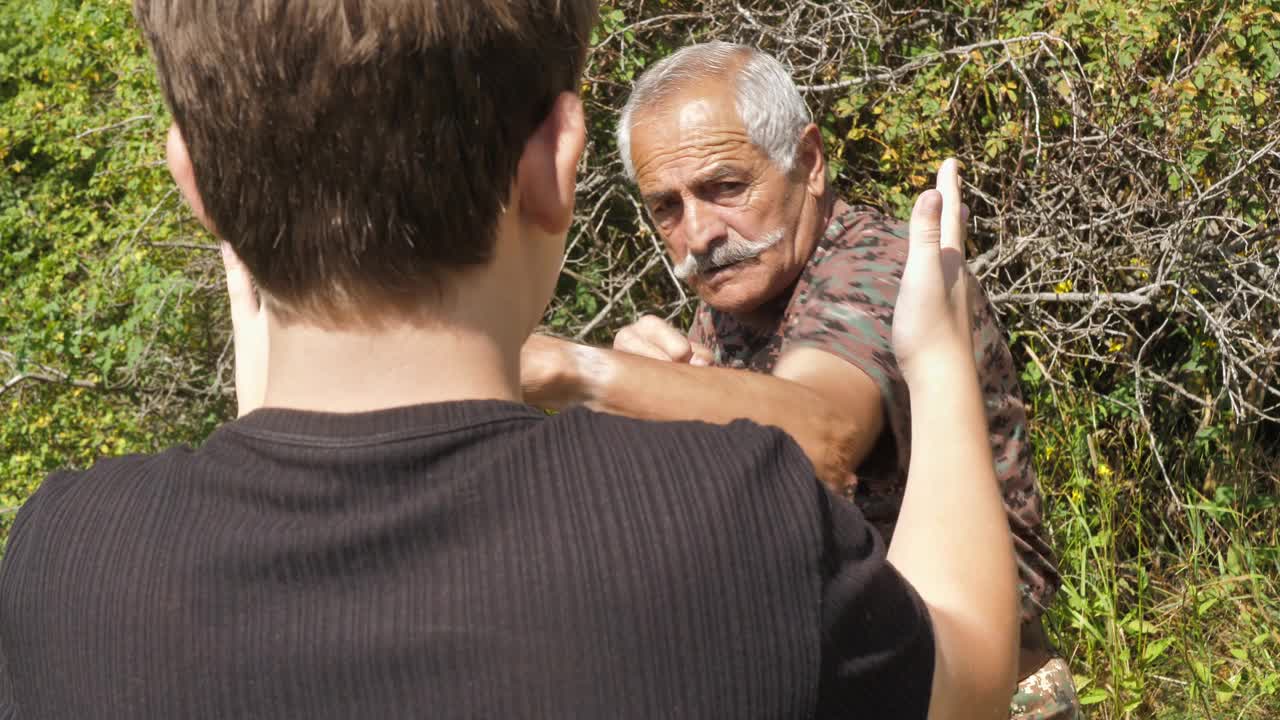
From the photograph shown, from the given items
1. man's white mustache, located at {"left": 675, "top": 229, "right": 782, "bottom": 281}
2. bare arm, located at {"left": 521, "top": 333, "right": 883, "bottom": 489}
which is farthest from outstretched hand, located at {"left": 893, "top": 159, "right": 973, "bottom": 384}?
man's white mustache, located at {"left": 675, "top": 229, "right": 782, "bottom": 281}

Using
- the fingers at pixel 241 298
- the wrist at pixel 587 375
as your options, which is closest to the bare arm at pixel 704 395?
the wrist at pixel 587 375

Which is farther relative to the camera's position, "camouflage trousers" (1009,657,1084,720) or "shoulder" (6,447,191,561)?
"camouflage trousers" (1009,657,1084,720)

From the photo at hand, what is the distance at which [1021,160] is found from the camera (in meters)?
4.54

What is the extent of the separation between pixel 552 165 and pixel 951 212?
382mm

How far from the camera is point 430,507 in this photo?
84cm

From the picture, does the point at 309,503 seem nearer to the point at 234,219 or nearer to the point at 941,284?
the point at 234,219

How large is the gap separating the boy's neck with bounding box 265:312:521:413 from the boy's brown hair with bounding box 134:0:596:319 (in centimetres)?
3

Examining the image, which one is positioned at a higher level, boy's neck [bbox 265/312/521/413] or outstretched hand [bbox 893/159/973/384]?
boy's neck [bbox 265/312/521/413]

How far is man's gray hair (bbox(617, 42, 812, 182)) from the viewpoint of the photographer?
2.71 m

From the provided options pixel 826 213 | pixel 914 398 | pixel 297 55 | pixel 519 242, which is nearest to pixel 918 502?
pixel 914 398

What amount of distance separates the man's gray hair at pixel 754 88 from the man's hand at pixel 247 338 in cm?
164

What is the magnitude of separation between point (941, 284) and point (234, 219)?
561mm

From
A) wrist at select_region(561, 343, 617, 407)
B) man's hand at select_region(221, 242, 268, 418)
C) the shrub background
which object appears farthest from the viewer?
the shrub background

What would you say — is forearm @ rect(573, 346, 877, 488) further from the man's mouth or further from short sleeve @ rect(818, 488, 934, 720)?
short sleeve @ rect(818, 488, 934, 720)
